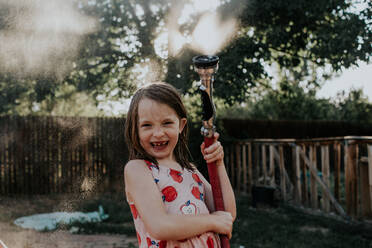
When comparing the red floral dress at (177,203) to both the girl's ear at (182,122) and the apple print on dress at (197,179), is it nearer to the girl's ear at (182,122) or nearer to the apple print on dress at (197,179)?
the apple print on dress at (197,179)

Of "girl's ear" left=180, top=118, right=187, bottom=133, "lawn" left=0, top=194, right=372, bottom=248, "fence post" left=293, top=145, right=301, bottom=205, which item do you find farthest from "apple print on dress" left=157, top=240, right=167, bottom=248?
"fence post" left=293, top=145, right=301, bottom=205

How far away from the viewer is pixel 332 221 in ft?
17.6

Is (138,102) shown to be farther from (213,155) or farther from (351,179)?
(351,179)

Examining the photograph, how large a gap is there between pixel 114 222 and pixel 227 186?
456 centimetres

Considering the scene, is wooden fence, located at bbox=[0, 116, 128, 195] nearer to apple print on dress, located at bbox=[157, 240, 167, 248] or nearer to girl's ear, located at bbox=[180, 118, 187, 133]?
girl's ear, located at bbox=[180, 118, 187, 133]

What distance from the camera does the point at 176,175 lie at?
1.34 meters

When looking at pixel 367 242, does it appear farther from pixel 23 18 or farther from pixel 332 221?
pixel 23 18

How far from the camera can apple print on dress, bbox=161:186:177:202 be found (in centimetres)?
128

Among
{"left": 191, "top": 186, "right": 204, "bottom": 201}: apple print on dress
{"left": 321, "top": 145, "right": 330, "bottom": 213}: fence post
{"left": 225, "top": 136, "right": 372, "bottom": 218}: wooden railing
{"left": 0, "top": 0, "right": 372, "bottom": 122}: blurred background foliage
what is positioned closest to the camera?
{"left": 191, "top": 186, "right": 204, "bottom": 201}: apple print on dress

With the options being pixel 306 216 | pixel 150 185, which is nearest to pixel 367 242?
pixel 306 216

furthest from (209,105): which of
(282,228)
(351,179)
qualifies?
(351,179)

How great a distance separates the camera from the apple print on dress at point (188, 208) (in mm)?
1276

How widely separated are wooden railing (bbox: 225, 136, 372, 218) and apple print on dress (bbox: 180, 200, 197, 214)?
411cm

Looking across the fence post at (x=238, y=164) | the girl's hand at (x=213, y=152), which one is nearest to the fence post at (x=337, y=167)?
the fence post at (x=238, y=164)
